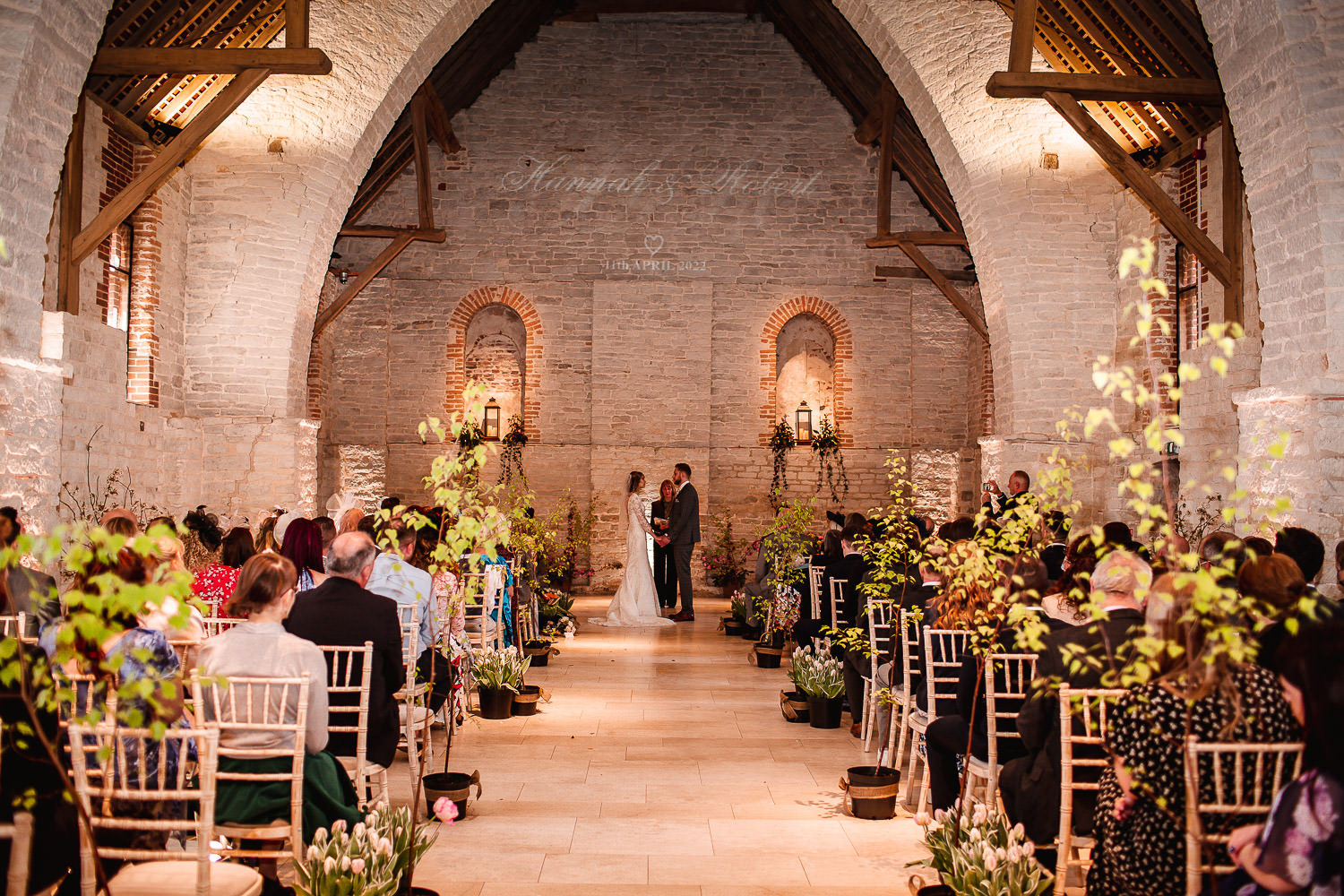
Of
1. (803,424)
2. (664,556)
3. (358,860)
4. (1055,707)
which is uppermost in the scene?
(803,424)

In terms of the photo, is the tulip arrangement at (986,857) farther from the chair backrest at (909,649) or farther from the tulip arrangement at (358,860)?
the tulip arrangement at (358,860)

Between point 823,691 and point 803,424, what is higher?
point 803,424

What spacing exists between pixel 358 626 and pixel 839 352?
10530mm

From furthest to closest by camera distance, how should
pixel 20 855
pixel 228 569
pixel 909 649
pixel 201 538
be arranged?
pixel 201 538 < pixel 228 569 < pixel 909 649 < pixel 20 855

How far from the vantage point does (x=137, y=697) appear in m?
2.49

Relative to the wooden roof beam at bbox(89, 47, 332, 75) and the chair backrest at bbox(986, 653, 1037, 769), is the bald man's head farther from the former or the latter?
the wooden roof beam at bbox(89, 47, 332, 75)

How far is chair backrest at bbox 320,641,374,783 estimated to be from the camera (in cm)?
342

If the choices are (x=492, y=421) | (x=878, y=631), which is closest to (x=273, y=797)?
(x=878, y=631)

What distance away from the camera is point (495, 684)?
5.91 metres

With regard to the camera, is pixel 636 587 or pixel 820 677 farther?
pixel 636 587

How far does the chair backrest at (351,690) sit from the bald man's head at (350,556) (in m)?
0.29

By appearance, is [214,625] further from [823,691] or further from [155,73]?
[155,73]

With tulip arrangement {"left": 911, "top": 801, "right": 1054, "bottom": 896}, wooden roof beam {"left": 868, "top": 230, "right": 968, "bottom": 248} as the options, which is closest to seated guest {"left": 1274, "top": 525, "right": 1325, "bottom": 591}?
tulip arrangement {"left": 911, "top": 801, "right": 1054, "bottom": 896}

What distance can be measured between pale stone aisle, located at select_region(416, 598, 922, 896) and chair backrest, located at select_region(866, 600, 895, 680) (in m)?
0.49
